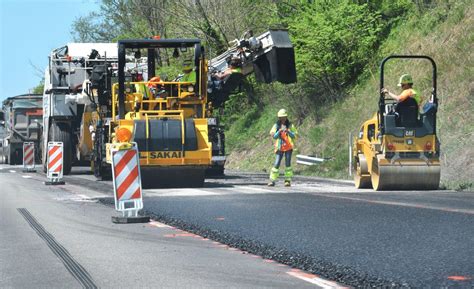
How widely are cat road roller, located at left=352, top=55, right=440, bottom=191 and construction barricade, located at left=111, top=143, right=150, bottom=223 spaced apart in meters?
6.53

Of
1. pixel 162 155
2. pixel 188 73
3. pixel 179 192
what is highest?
pixel 188 73

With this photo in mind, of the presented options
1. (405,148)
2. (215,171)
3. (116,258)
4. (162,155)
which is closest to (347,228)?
(116,258)

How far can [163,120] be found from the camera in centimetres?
2112

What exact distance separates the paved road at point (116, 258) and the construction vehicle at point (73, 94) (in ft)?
42.3

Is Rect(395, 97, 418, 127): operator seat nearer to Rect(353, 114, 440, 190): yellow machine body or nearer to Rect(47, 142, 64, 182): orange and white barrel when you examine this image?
Rect(353, 114, 440, 190): yellow machine body

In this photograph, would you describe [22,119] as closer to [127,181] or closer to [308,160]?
[308,160]

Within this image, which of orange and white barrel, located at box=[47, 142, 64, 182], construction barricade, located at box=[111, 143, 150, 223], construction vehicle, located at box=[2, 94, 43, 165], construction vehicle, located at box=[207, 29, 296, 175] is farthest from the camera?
construction vehicle, located at box=[2, 94, 43, 165]

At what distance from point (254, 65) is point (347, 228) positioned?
1177cm

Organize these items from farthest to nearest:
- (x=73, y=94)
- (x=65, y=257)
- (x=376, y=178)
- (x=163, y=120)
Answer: (x=73, y=94) → (x=163, y=120) → (x=376, y=178) → (x=65, y=257)

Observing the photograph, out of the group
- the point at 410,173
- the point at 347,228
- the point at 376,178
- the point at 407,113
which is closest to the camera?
the point at 347,228

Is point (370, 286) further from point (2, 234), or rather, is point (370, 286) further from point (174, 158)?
point (174, 158)

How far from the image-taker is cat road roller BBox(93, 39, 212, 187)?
20.8 meters

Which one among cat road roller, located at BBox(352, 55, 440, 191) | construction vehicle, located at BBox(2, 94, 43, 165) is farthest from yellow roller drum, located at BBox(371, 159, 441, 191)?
construction vehicle, located at BBox(2, 94, 43, 165)

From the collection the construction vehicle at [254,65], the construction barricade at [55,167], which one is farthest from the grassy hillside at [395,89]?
the construction barricade at [55,167]
